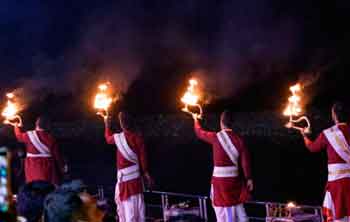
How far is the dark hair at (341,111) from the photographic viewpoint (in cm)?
585

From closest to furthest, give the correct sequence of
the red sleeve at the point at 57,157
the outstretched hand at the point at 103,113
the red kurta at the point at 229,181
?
the red kurta at the point at 229,181
the outstretched hand at the point at 103,113
the red sleeve at the point at 57,157

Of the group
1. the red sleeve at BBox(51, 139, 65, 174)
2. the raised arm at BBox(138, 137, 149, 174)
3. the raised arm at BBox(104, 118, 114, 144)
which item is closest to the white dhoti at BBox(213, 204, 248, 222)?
the raised arm at BBox(138, 137, 149, 174)

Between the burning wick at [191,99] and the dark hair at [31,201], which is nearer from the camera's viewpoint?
the dark hair at [31,201]

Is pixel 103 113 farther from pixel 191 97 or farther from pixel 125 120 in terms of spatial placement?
pixel 191 97

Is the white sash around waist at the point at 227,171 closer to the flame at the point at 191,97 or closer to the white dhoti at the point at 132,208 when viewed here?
the flame at the point at 191,97

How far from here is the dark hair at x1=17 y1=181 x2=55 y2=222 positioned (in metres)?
3.47

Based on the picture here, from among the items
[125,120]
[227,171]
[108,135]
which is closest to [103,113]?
[108,135]

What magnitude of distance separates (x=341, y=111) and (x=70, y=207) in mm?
3688

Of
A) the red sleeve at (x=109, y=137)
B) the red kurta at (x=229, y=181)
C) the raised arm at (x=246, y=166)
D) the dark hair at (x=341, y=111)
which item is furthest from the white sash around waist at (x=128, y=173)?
the dark hair at (x=341, y=111)

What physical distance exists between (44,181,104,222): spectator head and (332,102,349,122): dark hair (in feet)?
11.4

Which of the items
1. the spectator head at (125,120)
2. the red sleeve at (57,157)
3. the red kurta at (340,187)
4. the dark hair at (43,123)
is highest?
the dark hair at (43,123)

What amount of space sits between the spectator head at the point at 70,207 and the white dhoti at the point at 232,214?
11.7ft

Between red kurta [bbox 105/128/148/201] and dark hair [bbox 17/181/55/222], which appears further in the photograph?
red kurta [bbox 105/128/148/201]

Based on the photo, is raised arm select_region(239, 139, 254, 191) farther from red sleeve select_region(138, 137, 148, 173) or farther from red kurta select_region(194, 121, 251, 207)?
red sleeve select_region(138, 137, 148, 173)
